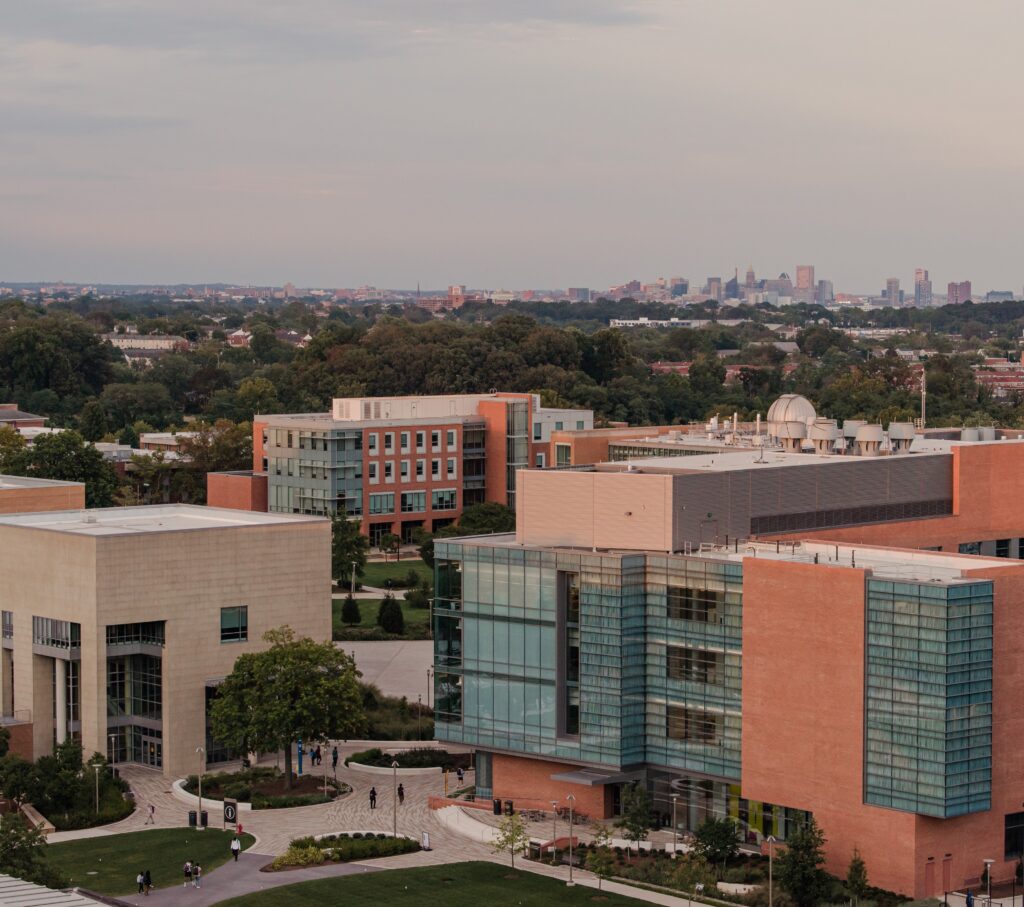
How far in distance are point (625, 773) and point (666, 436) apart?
28126mm

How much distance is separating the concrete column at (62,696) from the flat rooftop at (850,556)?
588 inches

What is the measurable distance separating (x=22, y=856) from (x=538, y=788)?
1742 centimetres

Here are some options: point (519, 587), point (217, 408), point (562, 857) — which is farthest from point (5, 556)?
point (217, 408)

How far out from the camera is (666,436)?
83062mm

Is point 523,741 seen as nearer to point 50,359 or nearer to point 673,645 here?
point 673,645

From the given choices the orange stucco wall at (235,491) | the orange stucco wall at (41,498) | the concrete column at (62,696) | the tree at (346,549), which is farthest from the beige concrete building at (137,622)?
the orange stucco wall at (235,491)

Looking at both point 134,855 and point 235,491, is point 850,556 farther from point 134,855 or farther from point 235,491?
point 235,491

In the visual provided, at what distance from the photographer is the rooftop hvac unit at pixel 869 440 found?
2699 inches

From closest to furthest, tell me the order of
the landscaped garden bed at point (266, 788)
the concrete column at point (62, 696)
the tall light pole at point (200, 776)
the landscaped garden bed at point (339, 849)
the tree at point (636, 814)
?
the landscaped garden bed at point (339, 849), the tree at point (636, 814), the tall light pole at point (200, 776), the landscaped garden bed at point (266, 788), the concrete column at point (62, 696)

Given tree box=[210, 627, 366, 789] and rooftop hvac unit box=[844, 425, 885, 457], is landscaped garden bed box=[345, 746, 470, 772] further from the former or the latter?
rooftop hvac unit box=[844, 425, 885, 457]

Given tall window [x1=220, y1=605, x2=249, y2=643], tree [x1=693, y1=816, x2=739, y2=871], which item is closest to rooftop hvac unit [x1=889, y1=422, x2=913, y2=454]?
tree [x1=693, y1=816, x2=739, y2=871]

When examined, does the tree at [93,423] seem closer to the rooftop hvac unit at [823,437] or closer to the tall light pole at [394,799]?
the rooftop hvac unit at [823,437]

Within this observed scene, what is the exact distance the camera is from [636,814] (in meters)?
55.1

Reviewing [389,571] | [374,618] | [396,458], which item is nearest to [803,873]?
[374,618]
